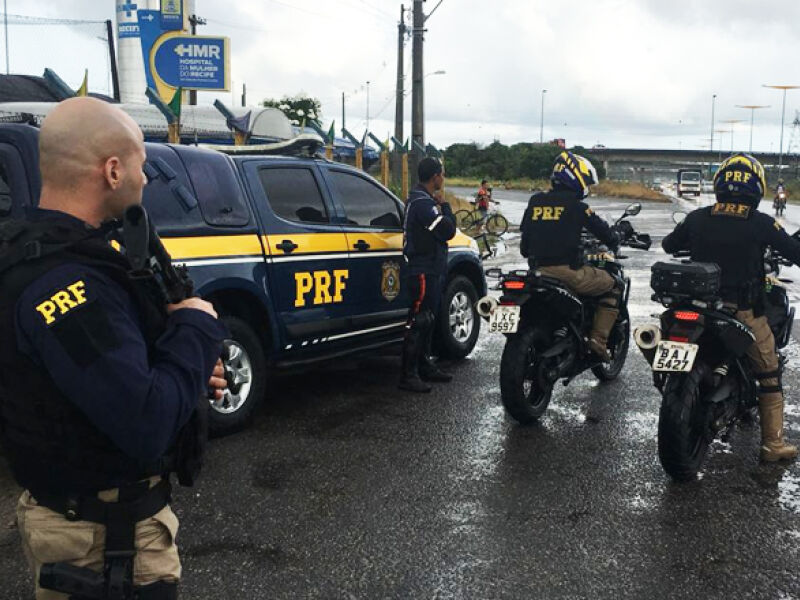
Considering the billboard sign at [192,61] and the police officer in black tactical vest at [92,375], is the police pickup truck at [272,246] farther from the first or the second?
the billboard sign at [192,61]

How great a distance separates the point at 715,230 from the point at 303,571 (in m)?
3.07

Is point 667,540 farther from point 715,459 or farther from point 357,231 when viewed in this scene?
point 357,231

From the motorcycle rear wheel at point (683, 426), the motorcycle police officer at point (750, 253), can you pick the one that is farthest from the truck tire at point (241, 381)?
the motorcycle police officer at point (750, 253)

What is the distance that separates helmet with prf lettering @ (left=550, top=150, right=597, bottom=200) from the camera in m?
5.81

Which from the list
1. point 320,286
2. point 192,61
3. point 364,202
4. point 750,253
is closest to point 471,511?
point 750,253

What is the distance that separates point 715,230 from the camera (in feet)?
15.8

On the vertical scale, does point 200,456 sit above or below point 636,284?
above

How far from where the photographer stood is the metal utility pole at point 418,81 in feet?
Result: 62.8

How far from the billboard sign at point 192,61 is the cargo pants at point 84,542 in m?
27.7

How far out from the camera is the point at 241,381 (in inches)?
213

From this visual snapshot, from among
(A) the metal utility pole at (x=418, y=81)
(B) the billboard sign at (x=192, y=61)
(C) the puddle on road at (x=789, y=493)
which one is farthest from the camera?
(B) the billboard sign at (x=192, y=61)

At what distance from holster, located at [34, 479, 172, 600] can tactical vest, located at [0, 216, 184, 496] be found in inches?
1.3

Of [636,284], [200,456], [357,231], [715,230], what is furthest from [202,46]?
[200,456]

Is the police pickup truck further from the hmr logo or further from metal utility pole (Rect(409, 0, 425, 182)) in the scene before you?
the hmr logo
